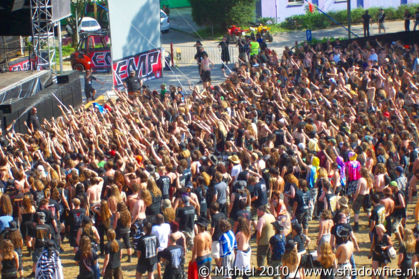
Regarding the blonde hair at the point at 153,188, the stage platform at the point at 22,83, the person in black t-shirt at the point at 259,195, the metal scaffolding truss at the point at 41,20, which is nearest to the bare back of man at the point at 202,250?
the blonde hair at the point at 153,188

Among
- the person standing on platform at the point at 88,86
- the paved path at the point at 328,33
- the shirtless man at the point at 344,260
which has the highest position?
the paved path at the point at 328,33

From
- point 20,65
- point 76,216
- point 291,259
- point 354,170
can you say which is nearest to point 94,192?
point 76,216

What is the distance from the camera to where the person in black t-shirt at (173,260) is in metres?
9.62

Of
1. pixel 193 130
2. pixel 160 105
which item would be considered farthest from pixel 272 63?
pixel 193 130

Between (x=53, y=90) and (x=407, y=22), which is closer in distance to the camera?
(x=53, y=90)

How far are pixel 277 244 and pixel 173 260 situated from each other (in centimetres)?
155

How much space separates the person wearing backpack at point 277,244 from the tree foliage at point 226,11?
33481mm

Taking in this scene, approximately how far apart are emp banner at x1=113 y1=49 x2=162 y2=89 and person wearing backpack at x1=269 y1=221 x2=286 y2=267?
14435 mm

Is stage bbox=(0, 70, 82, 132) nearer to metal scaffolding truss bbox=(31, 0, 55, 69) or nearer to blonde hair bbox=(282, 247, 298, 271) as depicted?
metal scaffolding truss bbox=(31, 0, 55, 69)

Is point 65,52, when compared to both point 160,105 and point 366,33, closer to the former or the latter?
point 366,33

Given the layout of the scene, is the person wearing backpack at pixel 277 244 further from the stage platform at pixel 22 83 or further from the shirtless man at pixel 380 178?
the stage platform at pixel 22 83

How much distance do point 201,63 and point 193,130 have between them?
31.5 feet

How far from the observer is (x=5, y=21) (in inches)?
996

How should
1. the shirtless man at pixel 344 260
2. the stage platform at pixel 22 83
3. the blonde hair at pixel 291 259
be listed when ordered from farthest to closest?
the stage platform at pixel 22 83 → the shirtless man at pixel 344 260 → the blonde hair at pixel 291 259
